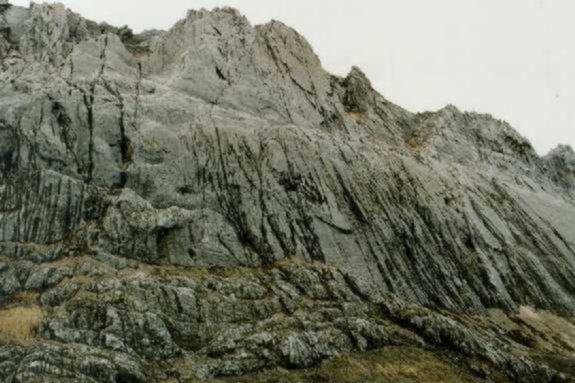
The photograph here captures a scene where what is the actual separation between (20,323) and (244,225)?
84.4ft

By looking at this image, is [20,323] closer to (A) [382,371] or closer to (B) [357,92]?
(A) [382,371]

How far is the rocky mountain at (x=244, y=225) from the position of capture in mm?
55469

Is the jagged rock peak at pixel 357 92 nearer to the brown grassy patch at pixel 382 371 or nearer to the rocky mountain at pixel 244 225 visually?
the rocky mountain at pixel 244 225

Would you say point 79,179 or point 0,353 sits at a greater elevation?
point 79,179

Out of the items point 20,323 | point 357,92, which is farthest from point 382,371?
point 357,92

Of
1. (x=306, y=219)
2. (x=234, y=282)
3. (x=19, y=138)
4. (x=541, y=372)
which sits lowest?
(x=541, y=372)

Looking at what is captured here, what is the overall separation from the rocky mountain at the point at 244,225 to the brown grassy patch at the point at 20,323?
18 cm

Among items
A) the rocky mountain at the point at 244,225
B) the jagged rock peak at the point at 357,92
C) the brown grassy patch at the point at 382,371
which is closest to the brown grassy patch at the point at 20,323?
the rocky mountain at the point at 244,225

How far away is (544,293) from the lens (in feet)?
263

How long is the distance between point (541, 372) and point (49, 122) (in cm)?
5408

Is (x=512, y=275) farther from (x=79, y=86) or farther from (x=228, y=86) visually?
(x=79, y=86)

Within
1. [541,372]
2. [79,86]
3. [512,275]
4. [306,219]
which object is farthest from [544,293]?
[79,86]

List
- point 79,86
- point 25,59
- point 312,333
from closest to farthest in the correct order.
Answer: point 312,333
point 79,86
point 25,59

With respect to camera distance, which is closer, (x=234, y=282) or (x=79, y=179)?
(x=234, y=282)
